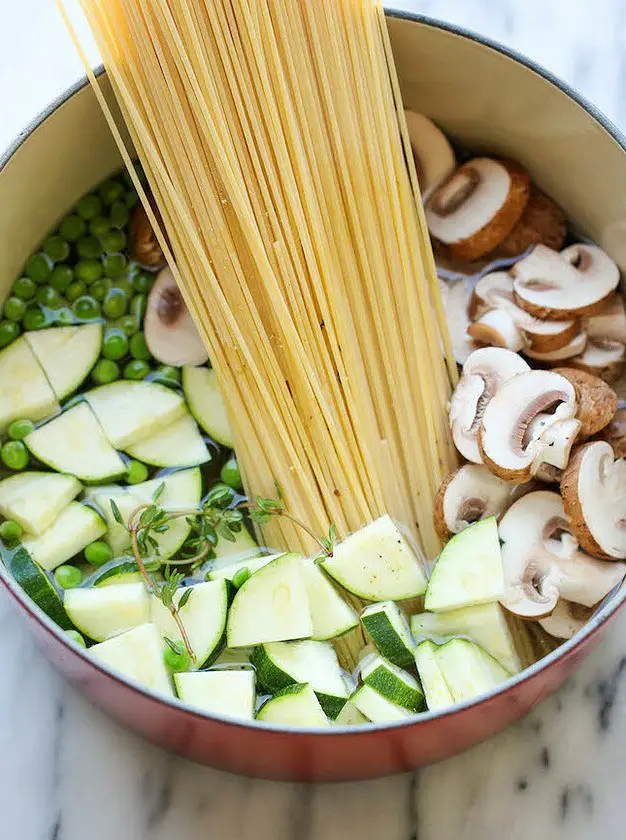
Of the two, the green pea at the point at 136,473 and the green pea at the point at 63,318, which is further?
the green pea at the point at 63,318

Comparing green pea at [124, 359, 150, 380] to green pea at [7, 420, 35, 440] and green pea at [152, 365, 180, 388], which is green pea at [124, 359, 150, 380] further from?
green pea at [7, 420, 35, 440]

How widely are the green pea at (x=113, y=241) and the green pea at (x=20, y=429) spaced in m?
0.35

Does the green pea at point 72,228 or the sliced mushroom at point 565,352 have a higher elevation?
the green pea at point 72,228

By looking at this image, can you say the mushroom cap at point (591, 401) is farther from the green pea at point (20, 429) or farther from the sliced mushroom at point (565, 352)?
the green pea at point (20, 429)

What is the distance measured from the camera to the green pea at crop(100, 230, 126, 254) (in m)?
1.99

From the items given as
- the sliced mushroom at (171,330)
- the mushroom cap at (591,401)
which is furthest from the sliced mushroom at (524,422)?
the sliced mushroom at (171,330)

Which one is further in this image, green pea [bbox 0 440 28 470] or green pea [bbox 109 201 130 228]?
green pea [bbox 109 201 130 228]

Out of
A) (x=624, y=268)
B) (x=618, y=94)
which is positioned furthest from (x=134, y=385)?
(x=618, y=94)

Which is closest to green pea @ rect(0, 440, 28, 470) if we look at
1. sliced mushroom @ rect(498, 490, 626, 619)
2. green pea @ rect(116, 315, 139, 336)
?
green pea @ rect(116, 315, 139, 336)

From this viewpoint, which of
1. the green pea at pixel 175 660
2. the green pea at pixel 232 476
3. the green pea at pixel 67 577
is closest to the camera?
the green pea at pixel 175 660

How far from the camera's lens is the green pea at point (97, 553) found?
1762 millimetres

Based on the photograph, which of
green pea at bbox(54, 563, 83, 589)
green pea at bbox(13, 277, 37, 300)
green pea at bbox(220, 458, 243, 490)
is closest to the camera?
green pea at bbox(54, 563, 83, 589)

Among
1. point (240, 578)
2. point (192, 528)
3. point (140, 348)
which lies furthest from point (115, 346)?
point (240, 578)

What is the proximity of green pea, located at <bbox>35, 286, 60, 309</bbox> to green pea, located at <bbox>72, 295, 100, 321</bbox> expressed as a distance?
3cm
